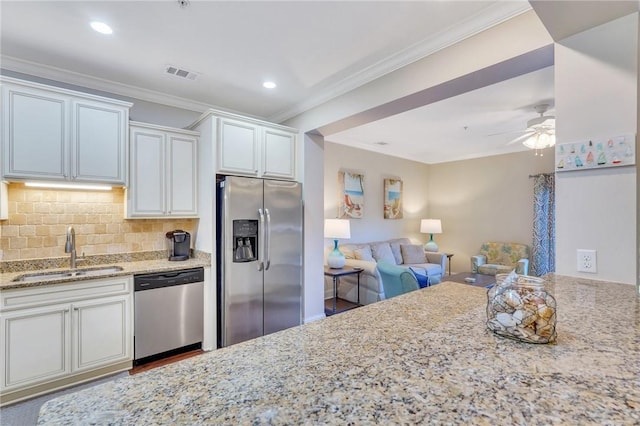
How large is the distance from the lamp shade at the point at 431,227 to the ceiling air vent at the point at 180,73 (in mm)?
5183

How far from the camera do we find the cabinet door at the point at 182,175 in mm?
3094

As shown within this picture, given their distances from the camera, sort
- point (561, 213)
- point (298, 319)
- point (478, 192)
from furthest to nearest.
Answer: point (478, 192), point (298, 319), point (561, 213)

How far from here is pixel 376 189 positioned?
588 cm

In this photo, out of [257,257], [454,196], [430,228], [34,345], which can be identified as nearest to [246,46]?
[257,257]

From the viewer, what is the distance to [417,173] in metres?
6.85

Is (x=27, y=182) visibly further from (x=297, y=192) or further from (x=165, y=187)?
(x=297, y=192)

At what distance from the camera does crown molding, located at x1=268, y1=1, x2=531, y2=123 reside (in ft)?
6.22

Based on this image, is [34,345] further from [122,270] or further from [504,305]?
[504,305]

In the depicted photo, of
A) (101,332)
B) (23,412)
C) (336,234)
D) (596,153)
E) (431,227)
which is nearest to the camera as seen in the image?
(596,153)

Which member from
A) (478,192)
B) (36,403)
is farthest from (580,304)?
(478,192)

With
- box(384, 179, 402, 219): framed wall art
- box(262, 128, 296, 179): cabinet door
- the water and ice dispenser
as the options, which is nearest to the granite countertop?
the water and ice dispenser

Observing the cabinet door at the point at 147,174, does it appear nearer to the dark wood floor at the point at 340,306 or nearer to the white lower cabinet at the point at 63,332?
the white lower cabinet at the point at 63,332

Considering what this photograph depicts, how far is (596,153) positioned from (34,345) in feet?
12.3

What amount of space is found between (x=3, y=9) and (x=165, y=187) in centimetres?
159
